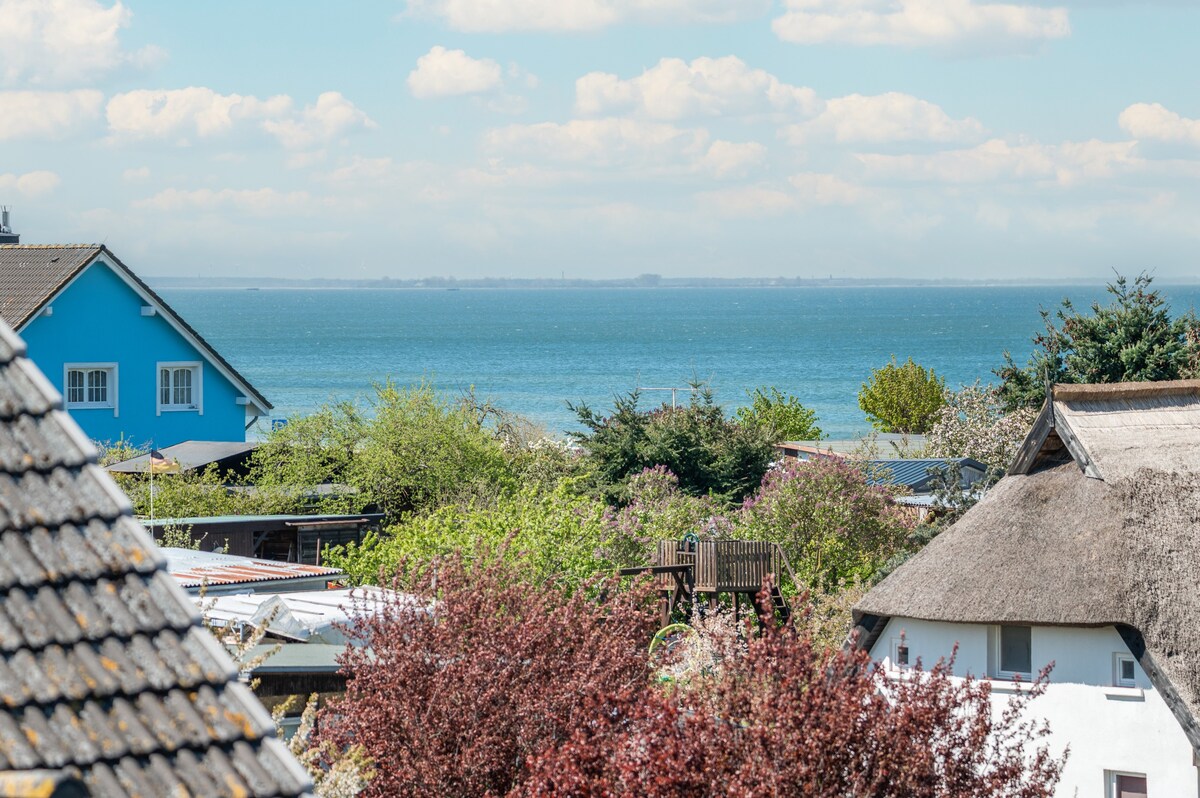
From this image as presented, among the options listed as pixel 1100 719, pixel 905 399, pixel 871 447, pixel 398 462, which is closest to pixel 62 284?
pixel 398 462

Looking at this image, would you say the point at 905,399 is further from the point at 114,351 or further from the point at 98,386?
the point at 98,386

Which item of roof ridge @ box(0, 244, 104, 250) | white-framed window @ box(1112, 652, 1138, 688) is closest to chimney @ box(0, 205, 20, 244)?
roof ridge @ box(0, 244, 104, 250)

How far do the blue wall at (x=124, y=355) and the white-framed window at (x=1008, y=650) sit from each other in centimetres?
2282

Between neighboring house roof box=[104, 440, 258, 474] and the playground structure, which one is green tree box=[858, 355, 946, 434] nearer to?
neighboring house roof box=[104, 440, 258, 474]

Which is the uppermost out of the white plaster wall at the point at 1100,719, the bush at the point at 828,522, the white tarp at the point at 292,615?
the white tarp at the point at 292,615

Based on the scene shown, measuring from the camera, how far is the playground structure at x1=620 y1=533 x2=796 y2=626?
2814 centimetres

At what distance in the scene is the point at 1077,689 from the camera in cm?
2161

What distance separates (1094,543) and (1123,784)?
3.25 m

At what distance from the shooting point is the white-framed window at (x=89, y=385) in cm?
3753

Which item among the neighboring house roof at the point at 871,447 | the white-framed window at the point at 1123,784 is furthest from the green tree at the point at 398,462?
the white-framed window at the point at 1123,784

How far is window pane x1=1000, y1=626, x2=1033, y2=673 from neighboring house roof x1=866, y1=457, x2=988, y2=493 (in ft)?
38.2

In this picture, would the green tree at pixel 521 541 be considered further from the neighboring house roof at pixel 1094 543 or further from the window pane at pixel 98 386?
the window pane at pixel 98 386

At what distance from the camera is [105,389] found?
38.3m

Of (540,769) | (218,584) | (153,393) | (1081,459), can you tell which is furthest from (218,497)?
(540,769)
